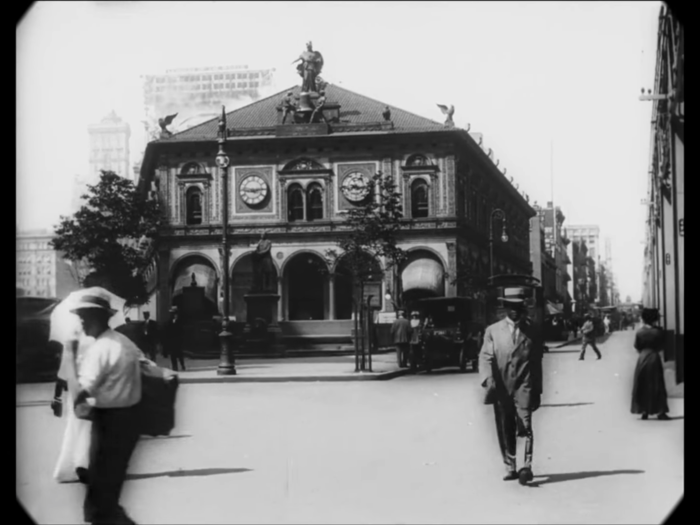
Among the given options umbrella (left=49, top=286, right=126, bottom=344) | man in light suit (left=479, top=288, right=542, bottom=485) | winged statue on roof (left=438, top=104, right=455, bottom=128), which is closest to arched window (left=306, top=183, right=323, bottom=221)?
winged statue on roof (left=438, top=104, right=455, bottom=128)

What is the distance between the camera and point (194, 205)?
11695 mm

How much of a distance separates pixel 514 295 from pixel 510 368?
3.65 feet

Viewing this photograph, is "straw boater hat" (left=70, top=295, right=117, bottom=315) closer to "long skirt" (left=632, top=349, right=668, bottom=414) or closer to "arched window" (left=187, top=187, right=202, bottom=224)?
"arched window" (left=187, top=187, right=202, bottom=224)

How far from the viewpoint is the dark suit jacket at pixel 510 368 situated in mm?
8477

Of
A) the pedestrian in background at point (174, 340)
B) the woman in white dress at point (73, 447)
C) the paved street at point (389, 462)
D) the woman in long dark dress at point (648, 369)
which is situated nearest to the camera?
the paved street at point (389, 462)

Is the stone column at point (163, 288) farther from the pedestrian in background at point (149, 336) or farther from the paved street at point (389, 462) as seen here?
the paved street at point (389, 462)

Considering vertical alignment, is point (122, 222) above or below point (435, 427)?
above

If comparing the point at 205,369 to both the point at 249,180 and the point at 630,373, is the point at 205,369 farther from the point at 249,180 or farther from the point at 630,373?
the point at 630,373

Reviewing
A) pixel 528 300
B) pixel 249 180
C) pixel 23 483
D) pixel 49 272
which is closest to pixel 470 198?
pixel 528 300

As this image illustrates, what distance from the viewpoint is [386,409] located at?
13.7 meters

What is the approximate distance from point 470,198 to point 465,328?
3952 millimetres

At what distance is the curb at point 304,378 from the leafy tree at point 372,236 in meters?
2.65

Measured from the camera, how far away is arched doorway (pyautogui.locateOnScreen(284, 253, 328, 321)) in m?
11.3

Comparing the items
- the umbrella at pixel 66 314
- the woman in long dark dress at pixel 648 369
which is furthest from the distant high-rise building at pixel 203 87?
the woman in long dark dress at pixel 648 369
